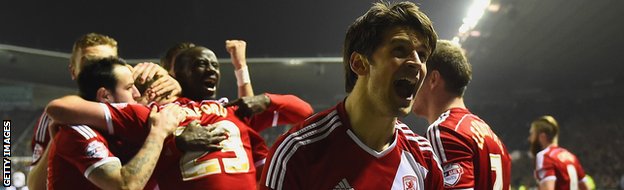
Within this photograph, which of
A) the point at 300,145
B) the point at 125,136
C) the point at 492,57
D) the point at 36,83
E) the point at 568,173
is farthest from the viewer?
the point at 492,57

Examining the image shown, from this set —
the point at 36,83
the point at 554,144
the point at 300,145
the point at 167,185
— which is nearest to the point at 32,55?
the point at 36,83

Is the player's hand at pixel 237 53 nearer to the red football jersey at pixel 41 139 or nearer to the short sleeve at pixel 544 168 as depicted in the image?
the red football jersey at pixel 41 139

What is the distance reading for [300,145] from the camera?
6.36ft

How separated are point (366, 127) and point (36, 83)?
15352 millimetres

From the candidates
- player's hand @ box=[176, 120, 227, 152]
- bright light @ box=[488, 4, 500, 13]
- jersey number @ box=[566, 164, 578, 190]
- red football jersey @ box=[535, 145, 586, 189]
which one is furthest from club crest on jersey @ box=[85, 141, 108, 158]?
bright light @ box=[488, 4, 500, 13]

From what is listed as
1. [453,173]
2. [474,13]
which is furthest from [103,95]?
[474,13]

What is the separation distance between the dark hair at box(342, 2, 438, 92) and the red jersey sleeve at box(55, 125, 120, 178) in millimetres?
1142

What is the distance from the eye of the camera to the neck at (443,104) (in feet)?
9.87

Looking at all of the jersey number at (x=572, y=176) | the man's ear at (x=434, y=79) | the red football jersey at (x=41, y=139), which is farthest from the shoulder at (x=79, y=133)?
the jersey number at (x=572, y=176)

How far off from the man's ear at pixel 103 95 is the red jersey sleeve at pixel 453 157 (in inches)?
60.0

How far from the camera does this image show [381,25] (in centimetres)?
202

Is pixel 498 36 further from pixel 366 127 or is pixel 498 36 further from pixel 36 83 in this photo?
pixel 366 127

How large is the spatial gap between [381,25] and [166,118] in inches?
46.9

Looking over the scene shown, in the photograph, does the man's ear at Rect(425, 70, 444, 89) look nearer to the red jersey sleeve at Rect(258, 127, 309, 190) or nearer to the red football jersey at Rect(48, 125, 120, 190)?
the red jersey sleeve at Rect(258, 127, 309, 190)
